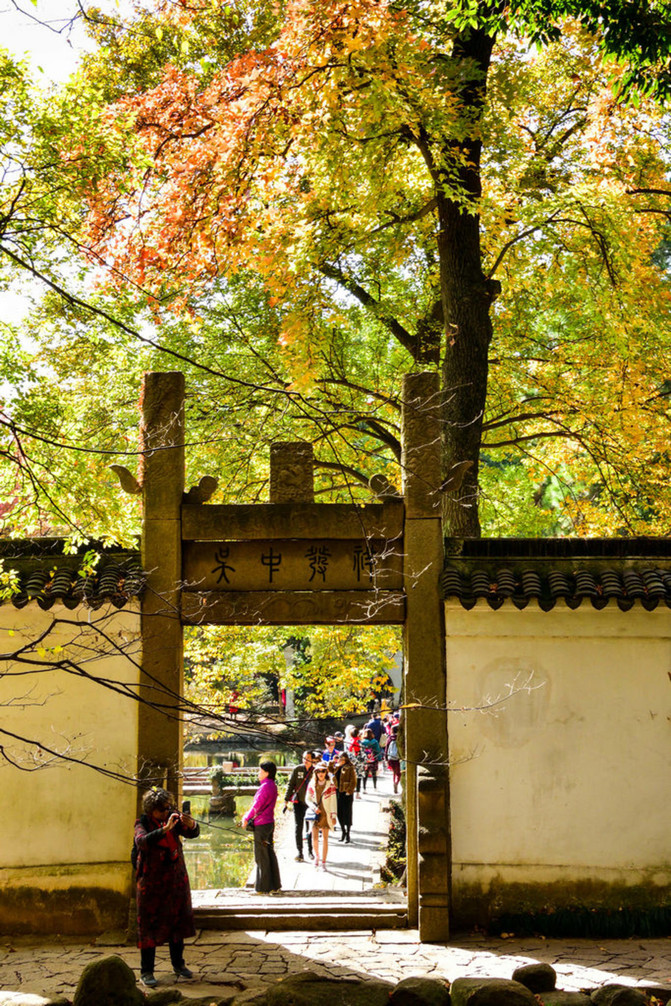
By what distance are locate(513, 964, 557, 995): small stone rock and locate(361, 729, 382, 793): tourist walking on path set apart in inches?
526

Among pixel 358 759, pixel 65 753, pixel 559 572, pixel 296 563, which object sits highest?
pixel 296 563

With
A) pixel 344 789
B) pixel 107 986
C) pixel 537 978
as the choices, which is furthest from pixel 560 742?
pixel 344 789

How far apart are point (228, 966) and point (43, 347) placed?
35.9 feet

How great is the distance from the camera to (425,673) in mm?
9500

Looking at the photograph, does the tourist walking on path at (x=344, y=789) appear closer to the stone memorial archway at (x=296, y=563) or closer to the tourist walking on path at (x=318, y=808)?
the tourist walking on path at (x=318, y=808)

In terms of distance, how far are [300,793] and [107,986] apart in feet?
23.6

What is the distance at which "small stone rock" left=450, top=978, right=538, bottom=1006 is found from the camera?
22.1 feet

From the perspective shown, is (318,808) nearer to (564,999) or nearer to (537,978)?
→ (537,978)

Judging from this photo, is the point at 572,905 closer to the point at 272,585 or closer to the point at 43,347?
the point at 272,585

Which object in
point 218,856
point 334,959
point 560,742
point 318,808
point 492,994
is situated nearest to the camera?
point 492,994

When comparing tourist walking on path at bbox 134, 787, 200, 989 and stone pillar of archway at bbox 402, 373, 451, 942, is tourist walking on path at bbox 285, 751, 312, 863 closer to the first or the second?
stone pillar of archway at bbox 402, 373, 451, 942

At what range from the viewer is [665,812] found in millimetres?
9328

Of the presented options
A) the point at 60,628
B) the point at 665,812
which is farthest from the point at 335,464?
the point at 665,812

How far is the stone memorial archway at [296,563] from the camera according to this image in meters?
9.42
